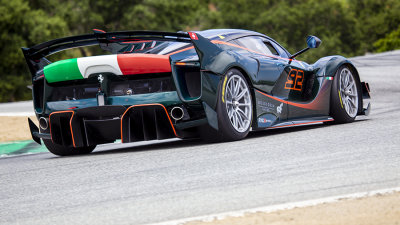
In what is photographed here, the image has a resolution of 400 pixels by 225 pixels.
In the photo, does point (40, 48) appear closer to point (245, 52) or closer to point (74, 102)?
point (74, 102)

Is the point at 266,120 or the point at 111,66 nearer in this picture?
the point at 111,66

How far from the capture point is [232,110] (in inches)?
291

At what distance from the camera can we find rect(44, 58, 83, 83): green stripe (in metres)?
7.37

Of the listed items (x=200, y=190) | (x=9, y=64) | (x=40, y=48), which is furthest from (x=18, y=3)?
(x=200, y=190)

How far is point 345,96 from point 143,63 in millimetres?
3301

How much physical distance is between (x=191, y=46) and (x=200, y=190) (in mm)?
2926

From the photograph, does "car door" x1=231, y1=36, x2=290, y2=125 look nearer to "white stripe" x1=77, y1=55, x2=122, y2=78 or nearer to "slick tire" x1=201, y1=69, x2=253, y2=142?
"slick tire" x1=201, y1=69, x2=253, y2=142

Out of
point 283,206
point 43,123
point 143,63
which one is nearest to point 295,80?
point 143,63

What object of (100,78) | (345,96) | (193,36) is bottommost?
(345,96)

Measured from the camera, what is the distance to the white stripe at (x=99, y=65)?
718 cm

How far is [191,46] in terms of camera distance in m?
7.35

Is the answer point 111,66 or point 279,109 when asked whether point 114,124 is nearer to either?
point 111,66

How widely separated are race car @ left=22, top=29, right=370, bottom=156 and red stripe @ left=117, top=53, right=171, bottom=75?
0.03ft

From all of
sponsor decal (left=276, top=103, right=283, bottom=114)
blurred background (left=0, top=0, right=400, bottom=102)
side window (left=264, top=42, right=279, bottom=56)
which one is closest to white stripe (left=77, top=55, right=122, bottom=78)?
sponsor decal (left=276, top=103, right=283, bottom=114)
